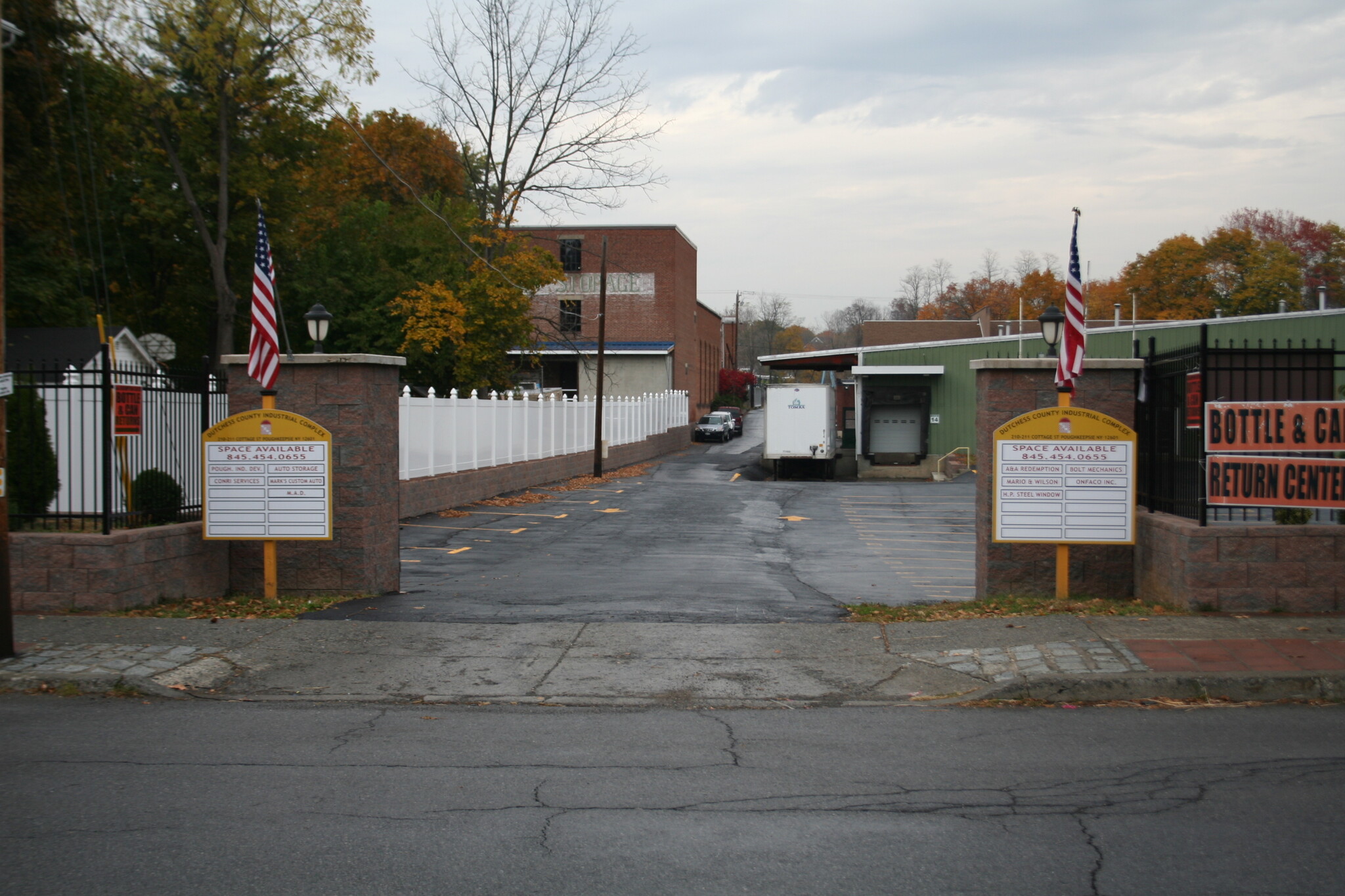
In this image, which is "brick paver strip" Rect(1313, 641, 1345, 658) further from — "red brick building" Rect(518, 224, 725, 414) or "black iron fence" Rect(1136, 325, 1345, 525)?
"red brick building" Rect(518, 224, 725, 414)

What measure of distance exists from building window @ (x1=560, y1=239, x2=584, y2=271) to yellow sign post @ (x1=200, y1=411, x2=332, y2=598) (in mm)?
57401

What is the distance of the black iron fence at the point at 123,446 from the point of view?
10297 millimetres

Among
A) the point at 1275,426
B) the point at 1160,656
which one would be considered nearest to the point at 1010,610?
the point at 1160,656

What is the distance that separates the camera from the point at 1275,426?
9391 mm

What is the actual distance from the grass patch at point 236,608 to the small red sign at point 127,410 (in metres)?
1.70

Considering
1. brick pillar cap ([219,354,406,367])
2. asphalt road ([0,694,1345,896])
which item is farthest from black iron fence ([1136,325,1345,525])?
brick pillar cap ([219,354,406,367])

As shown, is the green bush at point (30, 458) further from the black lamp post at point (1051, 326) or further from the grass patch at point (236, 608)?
the black lamp post at point (1051, 326)

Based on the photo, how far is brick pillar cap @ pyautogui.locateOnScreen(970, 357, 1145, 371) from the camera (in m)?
10.6

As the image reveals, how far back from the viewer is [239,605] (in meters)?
10.6

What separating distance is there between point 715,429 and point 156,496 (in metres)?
55.2

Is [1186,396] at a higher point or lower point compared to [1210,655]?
higher

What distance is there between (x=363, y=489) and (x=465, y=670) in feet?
11.2

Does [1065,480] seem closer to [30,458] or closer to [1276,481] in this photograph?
[1276,481]

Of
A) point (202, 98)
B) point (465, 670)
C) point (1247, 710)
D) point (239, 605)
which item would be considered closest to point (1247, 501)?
point (1247, 710)
